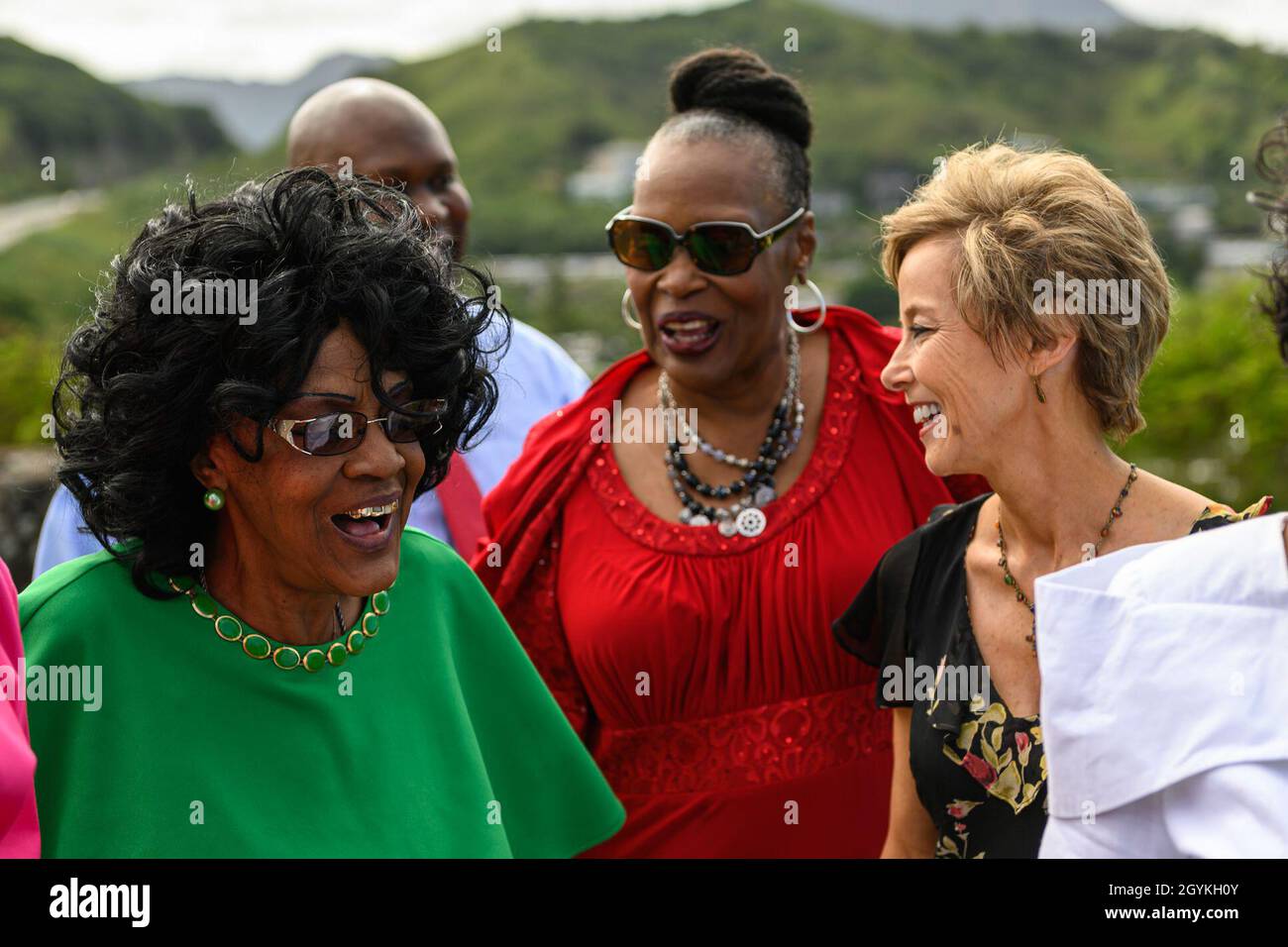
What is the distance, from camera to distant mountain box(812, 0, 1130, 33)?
3944cm

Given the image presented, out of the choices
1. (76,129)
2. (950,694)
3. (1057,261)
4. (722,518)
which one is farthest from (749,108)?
(76,129)

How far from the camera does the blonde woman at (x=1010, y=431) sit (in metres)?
2.69

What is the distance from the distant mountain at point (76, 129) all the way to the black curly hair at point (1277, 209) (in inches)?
818

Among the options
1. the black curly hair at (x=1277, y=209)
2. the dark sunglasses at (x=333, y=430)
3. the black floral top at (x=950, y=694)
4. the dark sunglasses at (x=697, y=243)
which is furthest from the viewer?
the dark sunglasses at (x=697, y=243)

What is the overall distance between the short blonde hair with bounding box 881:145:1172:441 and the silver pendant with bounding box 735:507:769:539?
2.81 ft

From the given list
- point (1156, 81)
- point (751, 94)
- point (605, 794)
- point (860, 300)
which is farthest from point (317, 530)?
point (1156, 81)

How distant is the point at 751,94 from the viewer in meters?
3.66

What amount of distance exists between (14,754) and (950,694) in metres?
1.63

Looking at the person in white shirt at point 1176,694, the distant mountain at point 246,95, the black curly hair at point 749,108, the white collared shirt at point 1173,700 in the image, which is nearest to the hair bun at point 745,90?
the black curly hair at point 749,108

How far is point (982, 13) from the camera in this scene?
4041 cm

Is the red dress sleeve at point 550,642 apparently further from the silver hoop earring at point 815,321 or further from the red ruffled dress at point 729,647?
the silver hoop earring at point 815,321

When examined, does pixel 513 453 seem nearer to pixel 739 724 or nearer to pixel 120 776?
pixel 739 724

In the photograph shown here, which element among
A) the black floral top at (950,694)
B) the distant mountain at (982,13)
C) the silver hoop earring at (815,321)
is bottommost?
the black floral top at (950,694)

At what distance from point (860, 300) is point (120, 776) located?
1335cm
